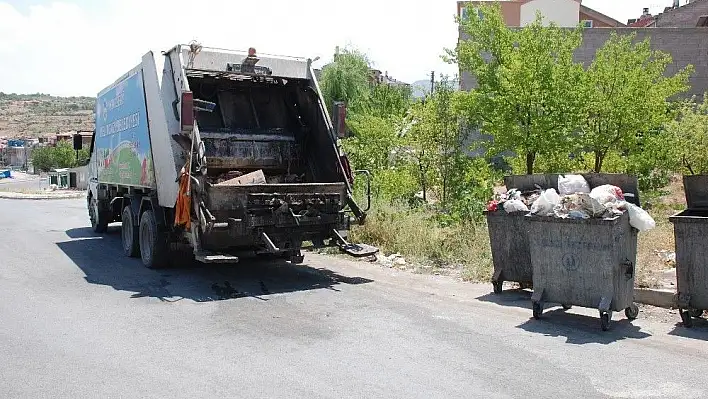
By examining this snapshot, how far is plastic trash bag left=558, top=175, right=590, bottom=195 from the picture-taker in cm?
721

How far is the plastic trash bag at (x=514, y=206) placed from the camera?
7.85 m

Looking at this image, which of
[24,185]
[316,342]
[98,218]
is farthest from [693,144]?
[24,185]

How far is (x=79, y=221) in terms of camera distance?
17.8 meters

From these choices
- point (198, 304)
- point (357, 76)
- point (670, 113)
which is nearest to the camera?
point (198, 304)

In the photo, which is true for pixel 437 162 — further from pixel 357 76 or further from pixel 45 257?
pixel 357 76

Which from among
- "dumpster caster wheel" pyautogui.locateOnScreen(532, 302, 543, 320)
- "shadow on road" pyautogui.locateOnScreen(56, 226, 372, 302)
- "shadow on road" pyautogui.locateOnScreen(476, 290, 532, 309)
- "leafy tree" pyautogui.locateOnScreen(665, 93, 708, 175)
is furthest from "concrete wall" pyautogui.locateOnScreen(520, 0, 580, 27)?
"dumpster caster wheel" pyautogui.locateOnScreen(532, 302, 543, 320)

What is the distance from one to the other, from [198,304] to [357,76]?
86.7 feet

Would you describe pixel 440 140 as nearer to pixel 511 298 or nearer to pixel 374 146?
pixel 374 146

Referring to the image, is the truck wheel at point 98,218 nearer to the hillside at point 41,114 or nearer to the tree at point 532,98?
the tree at point 532,98

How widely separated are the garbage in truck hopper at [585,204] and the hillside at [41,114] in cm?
10118

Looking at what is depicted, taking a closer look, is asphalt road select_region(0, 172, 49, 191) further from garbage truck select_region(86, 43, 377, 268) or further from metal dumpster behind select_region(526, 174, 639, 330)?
metal dumpster behind select_region(526, 174, 639, 330)

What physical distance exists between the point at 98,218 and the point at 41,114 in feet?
410

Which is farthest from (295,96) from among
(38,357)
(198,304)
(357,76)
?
(357,76)

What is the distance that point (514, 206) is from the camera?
7.93 m
